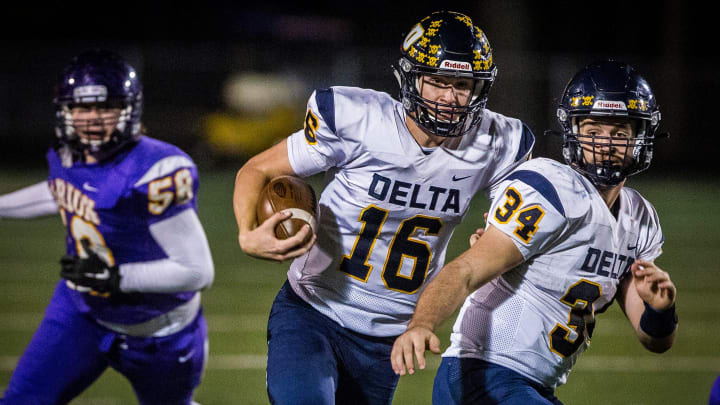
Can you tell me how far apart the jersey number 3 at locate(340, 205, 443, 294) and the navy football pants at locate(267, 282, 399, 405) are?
208 mm

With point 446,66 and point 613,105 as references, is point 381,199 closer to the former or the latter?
point 446,66

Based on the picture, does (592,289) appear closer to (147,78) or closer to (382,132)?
(382,132)

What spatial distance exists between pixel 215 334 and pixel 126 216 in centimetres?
287

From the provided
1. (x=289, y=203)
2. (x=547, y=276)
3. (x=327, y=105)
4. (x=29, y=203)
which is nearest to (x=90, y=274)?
(x=29, y=203)

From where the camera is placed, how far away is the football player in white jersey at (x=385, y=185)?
3.11m

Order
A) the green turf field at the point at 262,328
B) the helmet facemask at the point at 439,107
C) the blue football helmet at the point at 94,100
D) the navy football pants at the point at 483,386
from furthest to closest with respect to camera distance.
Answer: the green turf field at the point at 262,328 → the blue football helmet at the point at 94,100 → the helmet facemask at the point at 439,107 → the navy football pants at the point at 483,386

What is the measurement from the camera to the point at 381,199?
311 centimetres

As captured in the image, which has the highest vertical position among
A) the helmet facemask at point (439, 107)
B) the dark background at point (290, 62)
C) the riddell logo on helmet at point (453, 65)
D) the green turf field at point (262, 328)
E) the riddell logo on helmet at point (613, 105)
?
the riddell logo on helmet at point (453, 65)

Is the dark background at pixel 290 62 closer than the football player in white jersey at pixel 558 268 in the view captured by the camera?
No

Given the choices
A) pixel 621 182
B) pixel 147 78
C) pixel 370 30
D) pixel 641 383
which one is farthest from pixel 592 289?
pixel 370 30

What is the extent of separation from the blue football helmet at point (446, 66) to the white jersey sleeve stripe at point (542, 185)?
37 cm

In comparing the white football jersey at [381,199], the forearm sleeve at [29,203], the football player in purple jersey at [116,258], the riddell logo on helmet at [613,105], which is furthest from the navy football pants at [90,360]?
the riddell logo on helmet at [613,105]

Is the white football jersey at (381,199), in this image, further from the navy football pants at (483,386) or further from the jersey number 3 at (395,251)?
the navy football pants at (483,386)

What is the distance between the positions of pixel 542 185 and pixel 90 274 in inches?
63.5
